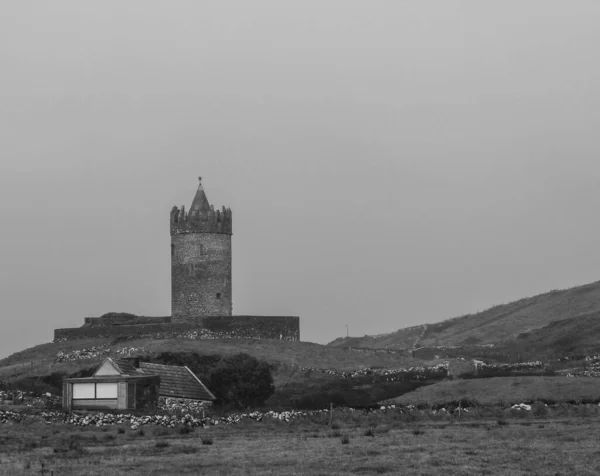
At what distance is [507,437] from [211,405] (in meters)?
19.0

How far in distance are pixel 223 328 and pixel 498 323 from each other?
4561 cm

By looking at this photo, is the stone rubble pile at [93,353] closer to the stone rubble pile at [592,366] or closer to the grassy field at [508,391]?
the grassy field at [508,391]

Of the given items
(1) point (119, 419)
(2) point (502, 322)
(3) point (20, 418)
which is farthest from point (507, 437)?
(2) point (502, 322)

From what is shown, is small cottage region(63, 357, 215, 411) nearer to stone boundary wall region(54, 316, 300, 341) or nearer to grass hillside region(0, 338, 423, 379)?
grass hillside region(0, 338, 423, 379)

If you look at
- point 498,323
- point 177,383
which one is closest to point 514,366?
point 177,383

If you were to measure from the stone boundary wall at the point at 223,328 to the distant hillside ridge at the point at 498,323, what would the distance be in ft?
92.6

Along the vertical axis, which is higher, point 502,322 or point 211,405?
point 502,322

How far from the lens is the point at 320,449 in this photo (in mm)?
28547

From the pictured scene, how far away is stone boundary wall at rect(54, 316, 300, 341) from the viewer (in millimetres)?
65688

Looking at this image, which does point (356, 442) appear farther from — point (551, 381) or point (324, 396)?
point (551, 381)

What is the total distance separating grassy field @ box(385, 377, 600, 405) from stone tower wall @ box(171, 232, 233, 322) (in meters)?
22.7

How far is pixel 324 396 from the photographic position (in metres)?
46.3

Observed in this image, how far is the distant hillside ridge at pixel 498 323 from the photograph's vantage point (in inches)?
3920

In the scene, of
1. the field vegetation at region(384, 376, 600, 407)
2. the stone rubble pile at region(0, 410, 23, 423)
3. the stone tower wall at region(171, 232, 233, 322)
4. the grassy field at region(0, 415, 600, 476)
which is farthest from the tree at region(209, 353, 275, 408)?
the stone tower wall at region(171, 232, 233, 322)
